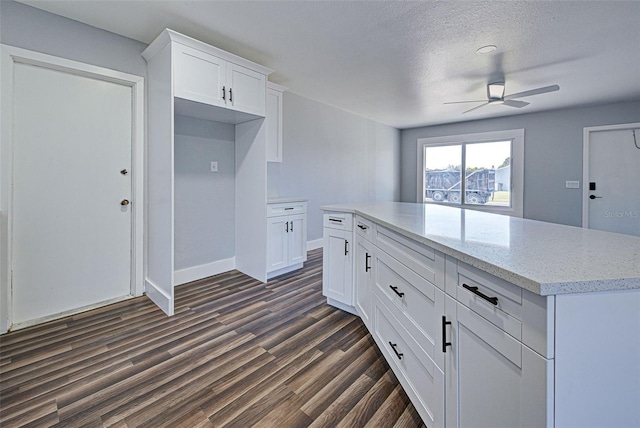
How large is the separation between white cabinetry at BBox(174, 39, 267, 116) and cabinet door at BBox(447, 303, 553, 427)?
8.33 feet

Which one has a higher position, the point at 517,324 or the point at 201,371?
the point at 517,324

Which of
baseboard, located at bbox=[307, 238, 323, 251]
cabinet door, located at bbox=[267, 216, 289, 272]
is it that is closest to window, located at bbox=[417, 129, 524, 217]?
baseboard, located at bbox=[307, 238, 323, 251]

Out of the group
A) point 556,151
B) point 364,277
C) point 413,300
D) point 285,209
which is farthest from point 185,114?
point 556,151

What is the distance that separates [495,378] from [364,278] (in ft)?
4.15

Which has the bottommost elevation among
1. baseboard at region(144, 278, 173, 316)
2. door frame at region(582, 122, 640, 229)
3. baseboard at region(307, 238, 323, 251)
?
baseboard at region(144, 278, 173, 316)

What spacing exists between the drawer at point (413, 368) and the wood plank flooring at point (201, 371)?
0.14 meters

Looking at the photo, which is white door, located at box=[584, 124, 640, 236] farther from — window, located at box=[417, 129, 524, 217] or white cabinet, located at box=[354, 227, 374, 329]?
white cabinet, located at box=[354, 227, 374, 329]

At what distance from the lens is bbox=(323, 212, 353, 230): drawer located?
7.59 ft

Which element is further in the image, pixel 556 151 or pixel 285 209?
pixel 556 151

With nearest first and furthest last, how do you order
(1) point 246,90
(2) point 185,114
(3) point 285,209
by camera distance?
(1) point 246,90
(2) point 185,114
(3) point 285,209

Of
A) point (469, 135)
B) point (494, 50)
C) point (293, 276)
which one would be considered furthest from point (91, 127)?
point (469, 135)

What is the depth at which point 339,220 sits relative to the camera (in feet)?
7.88

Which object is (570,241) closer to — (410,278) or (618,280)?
(618,280)

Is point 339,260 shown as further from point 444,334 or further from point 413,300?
point 444,334
